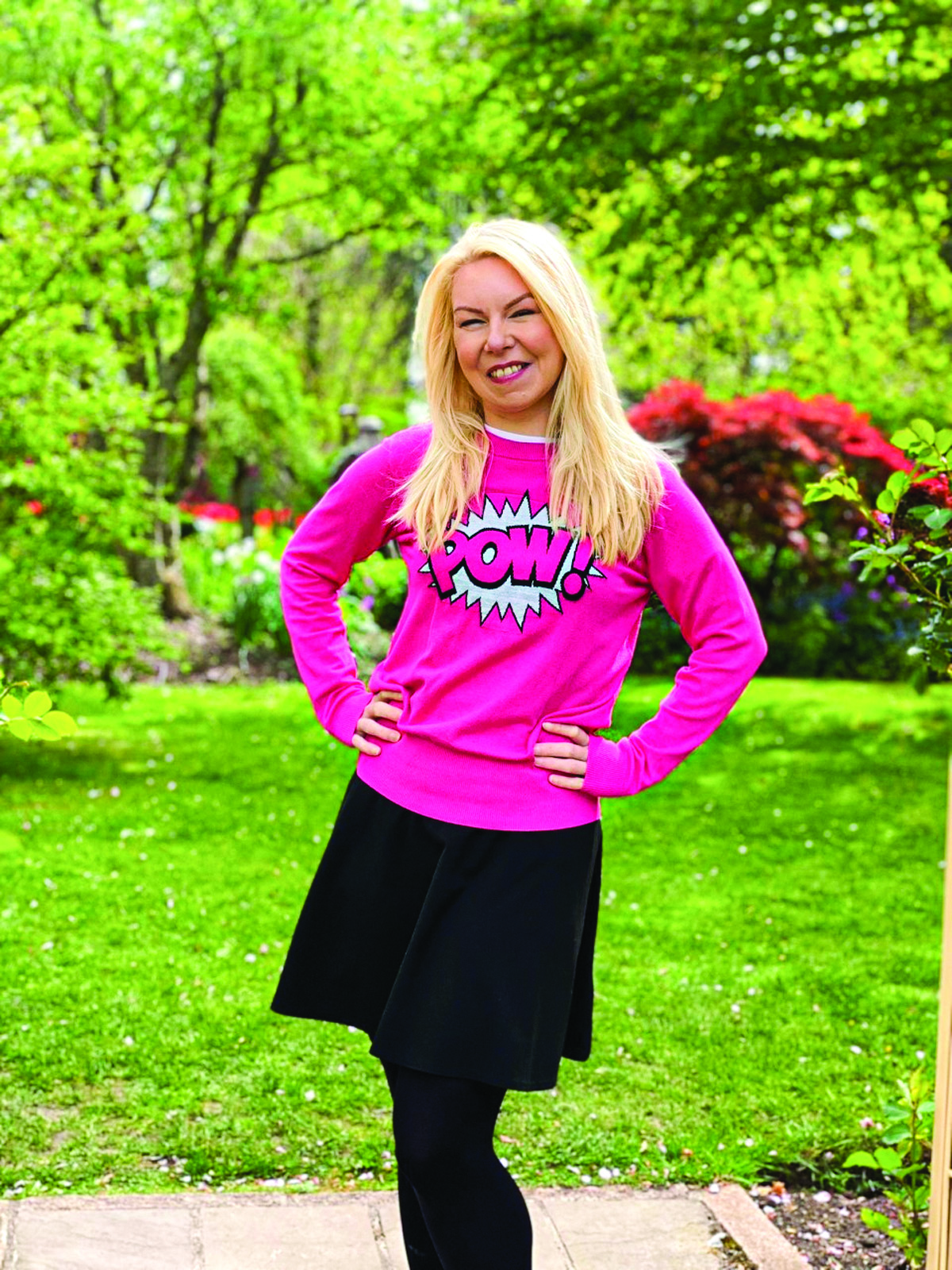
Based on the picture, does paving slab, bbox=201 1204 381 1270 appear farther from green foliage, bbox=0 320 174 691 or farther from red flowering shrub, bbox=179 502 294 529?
red flowering shrub, bbox=179 502 294 529

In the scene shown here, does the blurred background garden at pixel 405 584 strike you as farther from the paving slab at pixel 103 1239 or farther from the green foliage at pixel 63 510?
the paving slab at pixel 103 1239

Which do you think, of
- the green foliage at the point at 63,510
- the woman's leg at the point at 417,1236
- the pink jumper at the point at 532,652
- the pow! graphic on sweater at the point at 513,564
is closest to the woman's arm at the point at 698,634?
the pink jumper at the point at 532,652

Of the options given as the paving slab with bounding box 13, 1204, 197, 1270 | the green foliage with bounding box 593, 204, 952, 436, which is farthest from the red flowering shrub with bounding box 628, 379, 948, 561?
the paving slab with bounding box 13, 1204, 197, 1270

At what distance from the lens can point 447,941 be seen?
2.06m

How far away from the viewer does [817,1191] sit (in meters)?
3.19

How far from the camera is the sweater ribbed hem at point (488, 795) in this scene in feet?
6.86

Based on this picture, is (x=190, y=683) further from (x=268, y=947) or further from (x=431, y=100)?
(x=268, y=947)

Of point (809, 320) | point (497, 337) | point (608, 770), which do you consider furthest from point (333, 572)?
point (809, 320)

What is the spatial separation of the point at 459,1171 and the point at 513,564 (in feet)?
2.90

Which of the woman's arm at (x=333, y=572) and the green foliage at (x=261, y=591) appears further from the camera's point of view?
the green foliage at (x=261, y=591)

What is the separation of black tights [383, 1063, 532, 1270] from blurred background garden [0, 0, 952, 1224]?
84 centimetres

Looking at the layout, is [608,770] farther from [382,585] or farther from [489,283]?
[382,585]

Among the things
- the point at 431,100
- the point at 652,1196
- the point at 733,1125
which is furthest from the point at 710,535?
the point at 431,100

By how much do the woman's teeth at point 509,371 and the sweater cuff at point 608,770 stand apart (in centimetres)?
57
